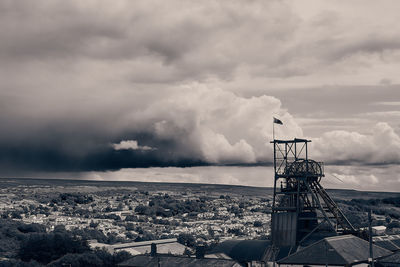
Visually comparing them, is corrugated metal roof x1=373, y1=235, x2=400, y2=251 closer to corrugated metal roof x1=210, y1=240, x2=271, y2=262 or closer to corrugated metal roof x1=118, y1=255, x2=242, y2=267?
corrugated metal roof x1=210, y1=240, x2=271, y2=262

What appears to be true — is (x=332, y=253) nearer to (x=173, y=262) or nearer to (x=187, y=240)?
(x=173, y=262)

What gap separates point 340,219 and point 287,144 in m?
12.0

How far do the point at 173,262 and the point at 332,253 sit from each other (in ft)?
60.5

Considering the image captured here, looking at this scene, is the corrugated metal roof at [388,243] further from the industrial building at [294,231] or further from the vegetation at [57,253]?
the vegetation at [57,253]

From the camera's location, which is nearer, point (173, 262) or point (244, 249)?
point (173, 262)

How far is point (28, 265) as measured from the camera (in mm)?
95438

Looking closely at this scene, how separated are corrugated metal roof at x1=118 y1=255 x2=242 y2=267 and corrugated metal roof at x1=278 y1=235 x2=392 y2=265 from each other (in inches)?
254

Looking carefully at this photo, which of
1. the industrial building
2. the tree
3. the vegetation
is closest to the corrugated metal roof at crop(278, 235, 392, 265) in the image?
the industrial building

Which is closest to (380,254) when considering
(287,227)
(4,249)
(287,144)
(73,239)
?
(287,227)

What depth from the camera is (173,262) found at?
3063 inches

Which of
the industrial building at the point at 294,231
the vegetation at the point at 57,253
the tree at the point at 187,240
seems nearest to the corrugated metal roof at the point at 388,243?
the industrial building at the point at 294,231

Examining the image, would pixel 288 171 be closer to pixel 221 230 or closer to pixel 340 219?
pixel 340 219

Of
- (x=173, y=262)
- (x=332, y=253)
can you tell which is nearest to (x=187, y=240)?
Result: (x=173, y=262)

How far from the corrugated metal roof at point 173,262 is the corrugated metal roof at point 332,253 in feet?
21.1
